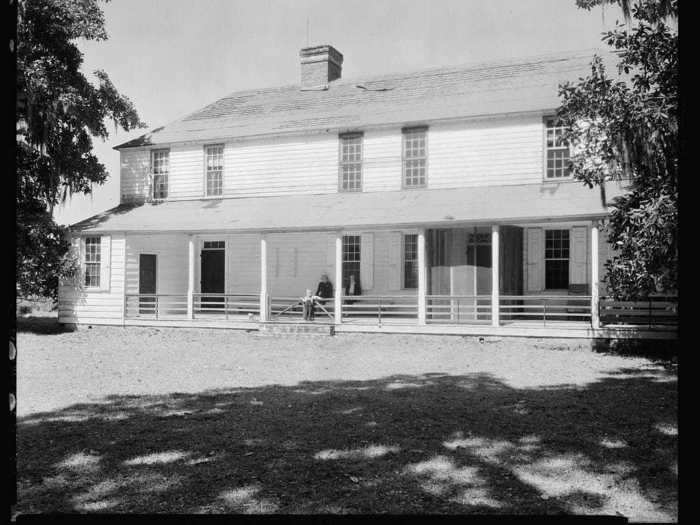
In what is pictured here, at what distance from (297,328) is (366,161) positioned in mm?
6397

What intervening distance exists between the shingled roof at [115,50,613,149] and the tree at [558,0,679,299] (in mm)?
7315

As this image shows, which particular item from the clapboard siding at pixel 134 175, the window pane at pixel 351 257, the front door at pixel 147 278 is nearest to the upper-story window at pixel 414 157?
the window pane at pixel 351 257

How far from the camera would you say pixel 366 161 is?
21.1 metres

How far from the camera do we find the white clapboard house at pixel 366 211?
1809 cm

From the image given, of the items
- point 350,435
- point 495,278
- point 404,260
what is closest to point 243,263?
point 404,260

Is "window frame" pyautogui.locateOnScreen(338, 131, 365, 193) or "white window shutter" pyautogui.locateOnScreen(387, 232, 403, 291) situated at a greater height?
"window frame" pyautogui.locateOnScreen(338, 131, 365, 193)

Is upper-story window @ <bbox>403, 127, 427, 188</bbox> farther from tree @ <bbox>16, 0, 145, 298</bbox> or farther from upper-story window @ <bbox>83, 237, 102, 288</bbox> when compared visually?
upper-story window @ <bbox>83, 237, 102, 288</bbox>

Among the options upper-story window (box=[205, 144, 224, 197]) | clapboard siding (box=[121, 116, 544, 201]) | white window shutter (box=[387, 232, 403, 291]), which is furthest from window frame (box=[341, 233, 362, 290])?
upper-story window (box=[205, 144, 224, 197])

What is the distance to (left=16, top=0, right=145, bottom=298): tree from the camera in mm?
18469

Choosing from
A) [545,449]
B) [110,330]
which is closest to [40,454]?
[545,449]

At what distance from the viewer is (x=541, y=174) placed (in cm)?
1870

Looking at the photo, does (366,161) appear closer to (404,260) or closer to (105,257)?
(404,260)

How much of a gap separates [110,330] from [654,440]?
17.5 metres

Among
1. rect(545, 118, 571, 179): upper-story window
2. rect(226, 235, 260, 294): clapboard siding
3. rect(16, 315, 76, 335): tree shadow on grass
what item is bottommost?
rect(16, 315, 76, 335): tree shadow on grass
